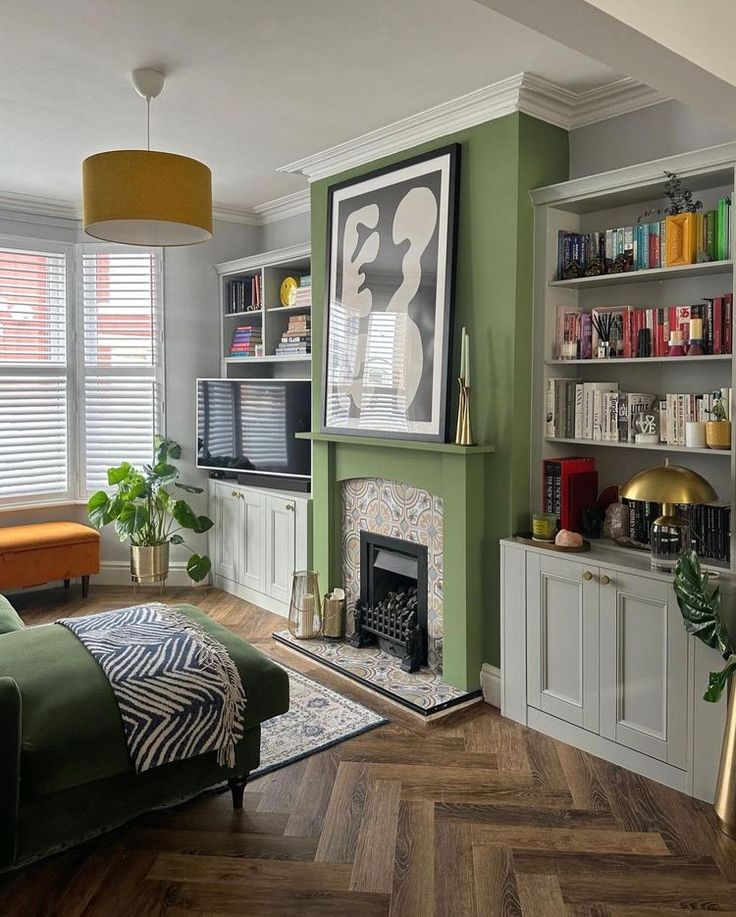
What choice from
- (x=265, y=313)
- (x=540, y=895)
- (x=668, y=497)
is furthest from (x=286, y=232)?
(x=540, y=895)

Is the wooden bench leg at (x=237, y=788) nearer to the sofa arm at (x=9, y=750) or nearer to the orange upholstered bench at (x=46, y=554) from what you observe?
the sofa arm at (x=9, y=750)

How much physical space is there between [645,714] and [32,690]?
2.10 metres

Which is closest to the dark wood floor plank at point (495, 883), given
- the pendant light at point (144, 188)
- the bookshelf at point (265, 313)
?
the pendant light at point (144, 188)

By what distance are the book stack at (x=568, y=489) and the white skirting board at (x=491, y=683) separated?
0.74 m

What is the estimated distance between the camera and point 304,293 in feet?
16.0

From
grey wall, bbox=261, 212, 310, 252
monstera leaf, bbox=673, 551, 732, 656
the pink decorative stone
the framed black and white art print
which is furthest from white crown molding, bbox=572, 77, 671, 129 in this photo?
grey wall, bbox=261, 212, 310, 252

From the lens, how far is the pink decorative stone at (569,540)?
317cm

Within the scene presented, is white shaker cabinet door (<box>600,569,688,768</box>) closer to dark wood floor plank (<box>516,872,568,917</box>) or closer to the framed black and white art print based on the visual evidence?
dark wood floor plank (<box>516,872,568,917</box>)

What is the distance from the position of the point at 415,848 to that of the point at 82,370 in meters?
4.20

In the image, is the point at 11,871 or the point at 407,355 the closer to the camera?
the point at 11,871

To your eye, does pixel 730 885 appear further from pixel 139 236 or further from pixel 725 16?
pixel 139 236

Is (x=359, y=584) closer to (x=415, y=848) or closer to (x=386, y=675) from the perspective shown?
(x=386, y=675)

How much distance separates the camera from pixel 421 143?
3791 mm

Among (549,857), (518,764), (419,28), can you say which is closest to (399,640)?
(518,764)
